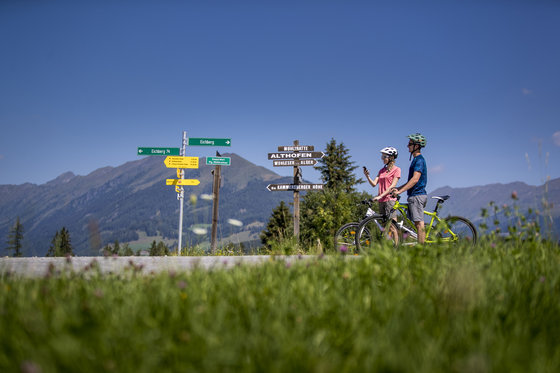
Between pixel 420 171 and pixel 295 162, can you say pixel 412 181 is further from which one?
pixel 295 162

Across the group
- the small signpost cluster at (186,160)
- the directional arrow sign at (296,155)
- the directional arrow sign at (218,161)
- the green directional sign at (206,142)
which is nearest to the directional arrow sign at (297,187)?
the directional arrow sign at (296,155)

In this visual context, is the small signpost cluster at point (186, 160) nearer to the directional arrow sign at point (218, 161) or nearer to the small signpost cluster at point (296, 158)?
the directional arrow sign at point (218, 161)

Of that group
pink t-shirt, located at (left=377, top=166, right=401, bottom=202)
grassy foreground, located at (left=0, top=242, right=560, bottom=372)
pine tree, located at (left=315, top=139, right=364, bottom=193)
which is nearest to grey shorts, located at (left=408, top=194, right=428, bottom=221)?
pink t-shirt, located at (left=377, top=166, right=401, bottom=202)

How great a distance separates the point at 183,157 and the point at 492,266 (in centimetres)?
1409

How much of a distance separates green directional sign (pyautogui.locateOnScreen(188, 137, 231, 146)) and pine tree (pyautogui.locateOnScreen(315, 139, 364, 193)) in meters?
37.5

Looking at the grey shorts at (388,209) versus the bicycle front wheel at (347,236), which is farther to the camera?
the bicycle front wheel at (347,236)

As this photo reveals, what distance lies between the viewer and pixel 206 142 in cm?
1490

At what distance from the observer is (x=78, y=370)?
1.71 m

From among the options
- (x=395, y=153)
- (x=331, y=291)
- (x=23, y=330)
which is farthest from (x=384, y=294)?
(x=395, y=153)

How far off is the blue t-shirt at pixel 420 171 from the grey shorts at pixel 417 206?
0.09 m

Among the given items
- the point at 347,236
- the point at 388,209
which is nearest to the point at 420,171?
the point at 388,209

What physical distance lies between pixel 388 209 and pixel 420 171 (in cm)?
114

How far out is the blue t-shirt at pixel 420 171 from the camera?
7.40m

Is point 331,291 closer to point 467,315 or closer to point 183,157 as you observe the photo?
point 467,315
